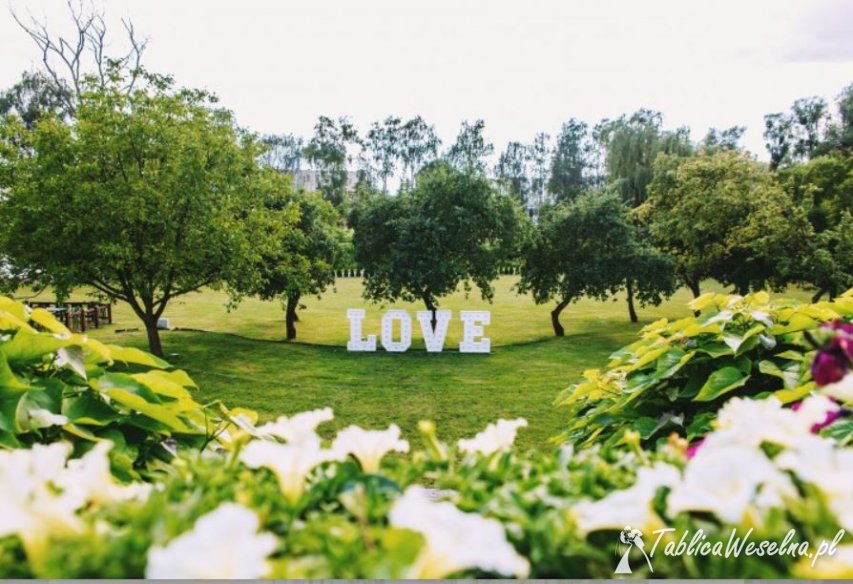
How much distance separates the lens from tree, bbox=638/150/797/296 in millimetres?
7457

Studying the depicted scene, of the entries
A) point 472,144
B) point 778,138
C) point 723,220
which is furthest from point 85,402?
point 778,138

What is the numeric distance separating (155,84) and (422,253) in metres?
3.14

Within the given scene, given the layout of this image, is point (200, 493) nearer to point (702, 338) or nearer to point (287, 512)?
point (287, 512)

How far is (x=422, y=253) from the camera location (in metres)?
7.47

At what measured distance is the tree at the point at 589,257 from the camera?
7750mm

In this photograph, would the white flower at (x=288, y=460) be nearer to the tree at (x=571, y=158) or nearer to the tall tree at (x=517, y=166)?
the tall tree at (x=517, y=166)

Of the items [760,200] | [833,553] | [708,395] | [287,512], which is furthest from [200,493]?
[760,200]

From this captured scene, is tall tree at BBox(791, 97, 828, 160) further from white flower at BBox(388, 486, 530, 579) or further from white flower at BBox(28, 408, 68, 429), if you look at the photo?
white flower at BBox(388, 486, 530, 579)

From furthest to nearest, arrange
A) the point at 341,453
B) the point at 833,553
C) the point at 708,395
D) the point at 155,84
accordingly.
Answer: the point at 155,84 → the point at 708,395 → the point at 341,453 → the point at 833,553

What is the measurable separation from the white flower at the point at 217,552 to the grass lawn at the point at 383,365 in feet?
13.1

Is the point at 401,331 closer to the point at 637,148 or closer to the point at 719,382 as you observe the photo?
the point at 719,382

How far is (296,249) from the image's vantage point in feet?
25.2

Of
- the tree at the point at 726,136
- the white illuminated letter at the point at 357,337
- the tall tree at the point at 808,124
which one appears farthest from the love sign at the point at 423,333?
the tree at the point at 726,136

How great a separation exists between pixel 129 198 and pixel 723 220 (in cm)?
636
